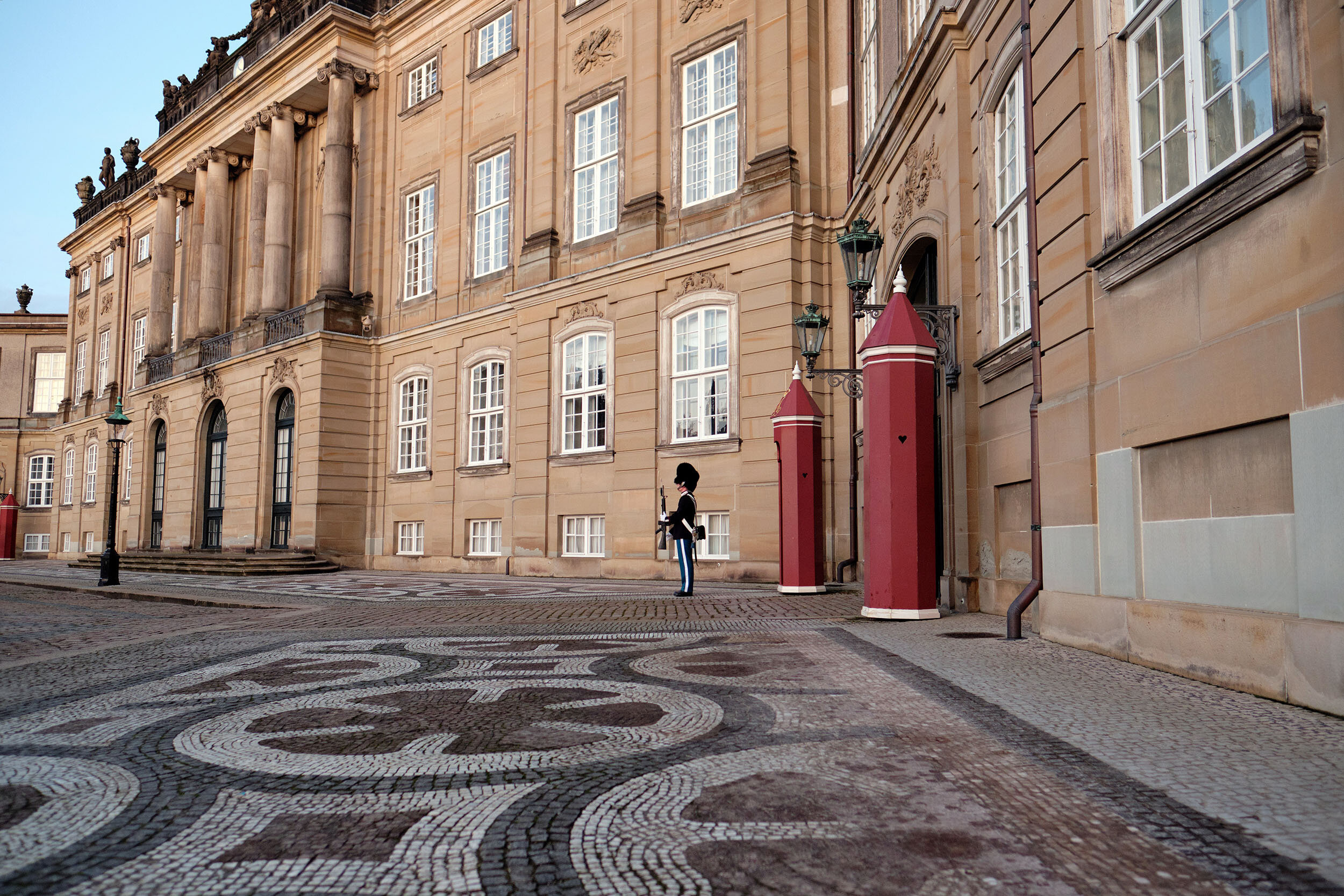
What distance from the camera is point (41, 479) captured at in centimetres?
5256

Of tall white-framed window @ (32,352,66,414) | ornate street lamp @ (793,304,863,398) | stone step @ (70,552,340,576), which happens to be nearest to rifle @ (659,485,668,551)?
ornate street lamp @ (793,304,863,398)

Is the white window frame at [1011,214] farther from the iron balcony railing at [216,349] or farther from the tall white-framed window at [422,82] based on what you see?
the iron balcony railing at [216,349]

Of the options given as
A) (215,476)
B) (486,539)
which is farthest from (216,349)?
(486,539)

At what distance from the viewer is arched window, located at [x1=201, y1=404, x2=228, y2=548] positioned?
31594 millimetres

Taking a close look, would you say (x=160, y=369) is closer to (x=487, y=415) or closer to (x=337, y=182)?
(x=337, y=182)

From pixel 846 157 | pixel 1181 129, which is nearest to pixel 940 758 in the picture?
pixel 1181 129

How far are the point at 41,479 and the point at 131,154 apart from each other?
740 inches

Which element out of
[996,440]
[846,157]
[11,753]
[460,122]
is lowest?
[11,753]

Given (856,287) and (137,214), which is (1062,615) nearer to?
(856,287)

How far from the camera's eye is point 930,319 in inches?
440

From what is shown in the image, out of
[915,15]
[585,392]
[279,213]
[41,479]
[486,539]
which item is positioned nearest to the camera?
[915,15]

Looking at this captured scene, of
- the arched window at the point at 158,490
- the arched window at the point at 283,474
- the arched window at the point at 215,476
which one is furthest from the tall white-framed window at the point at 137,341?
the arched window at the point at 283,474

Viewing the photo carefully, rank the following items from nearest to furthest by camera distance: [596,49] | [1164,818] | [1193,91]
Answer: [1164,818] < [1193,91] < [596,49]

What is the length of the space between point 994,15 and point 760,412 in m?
9.19
